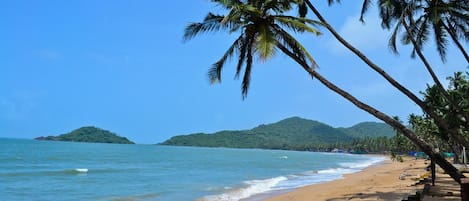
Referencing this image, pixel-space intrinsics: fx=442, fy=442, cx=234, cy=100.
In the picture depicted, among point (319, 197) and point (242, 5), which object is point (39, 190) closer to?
point (319, 197)

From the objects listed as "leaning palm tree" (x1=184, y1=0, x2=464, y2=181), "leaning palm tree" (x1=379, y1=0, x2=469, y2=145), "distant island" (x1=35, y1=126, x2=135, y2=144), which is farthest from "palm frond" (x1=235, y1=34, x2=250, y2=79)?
"distant island" (x1=35, y1=126, x2=135, y2=144)

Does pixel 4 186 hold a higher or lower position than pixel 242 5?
lower

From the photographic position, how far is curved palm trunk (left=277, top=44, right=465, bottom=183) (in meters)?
9.09

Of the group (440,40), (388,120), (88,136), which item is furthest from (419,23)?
(88,136)

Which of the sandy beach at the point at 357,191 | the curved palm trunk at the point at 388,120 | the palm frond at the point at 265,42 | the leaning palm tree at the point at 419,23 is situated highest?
the leaning palm tree at the point at 419,23

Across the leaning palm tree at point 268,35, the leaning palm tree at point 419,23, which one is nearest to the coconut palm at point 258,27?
the leaning palm tree at point 268,35

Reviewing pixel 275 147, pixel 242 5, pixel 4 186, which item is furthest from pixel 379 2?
pixel 275 147

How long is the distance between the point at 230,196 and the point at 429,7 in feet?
35.1

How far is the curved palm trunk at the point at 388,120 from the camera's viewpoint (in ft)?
29.8

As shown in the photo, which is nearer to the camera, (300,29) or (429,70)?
(300,29)

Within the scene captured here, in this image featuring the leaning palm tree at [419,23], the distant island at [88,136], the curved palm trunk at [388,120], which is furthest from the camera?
the distant island at [88,136]

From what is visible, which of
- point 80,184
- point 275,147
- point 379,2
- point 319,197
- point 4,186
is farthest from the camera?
point 275,147

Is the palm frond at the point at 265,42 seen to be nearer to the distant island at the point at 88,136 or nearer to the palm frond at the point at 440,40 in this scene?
the palm frond at the point at 440,40

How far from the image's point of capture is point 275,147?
19888 cm
